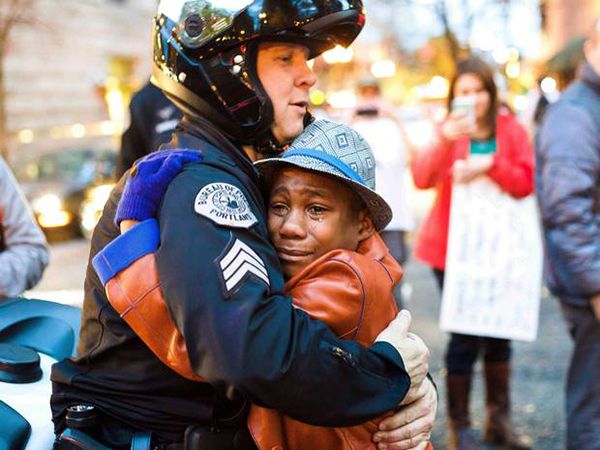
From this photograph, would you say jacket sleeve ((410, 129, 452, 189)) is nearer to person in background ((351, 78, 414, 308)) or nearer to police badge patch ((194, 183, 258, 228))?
person in background ((351, 78, 414, 308))

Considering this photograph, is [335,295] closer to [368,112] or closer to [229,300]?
[229,300]

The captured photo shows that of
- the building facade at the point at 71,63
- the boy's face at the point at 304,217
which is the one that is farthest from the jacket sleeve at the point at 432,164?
the building facade at the point at 71,63

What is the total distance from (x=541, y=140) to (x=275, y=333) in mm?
2588

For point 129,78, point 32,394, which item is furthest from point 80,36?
point 32,394

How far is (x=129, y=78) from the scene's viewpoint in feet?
96.3

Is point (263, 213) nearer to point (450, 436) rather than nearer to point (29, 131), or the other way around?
point (450, 436)

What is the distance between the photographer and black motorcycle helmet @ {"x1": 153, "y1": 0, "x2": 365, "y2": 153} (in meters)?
1.97

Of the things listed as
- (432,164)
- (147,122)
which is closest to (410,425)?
(147,122)

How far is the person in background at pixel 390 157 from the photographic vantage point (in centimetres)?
598

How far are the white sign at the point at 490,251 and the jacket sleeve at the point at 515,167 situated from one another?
0.08 meters

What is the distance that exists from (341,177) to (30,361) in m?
0.99

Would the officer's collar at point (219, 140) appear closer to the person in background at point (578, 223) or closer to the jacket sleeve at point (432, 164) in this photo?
the person in background at point (578, 223)

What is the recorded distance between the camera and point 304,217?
2.03 m

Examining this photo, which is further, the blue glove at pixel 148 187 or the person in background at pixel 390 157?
the person in background at pixel 390 157
